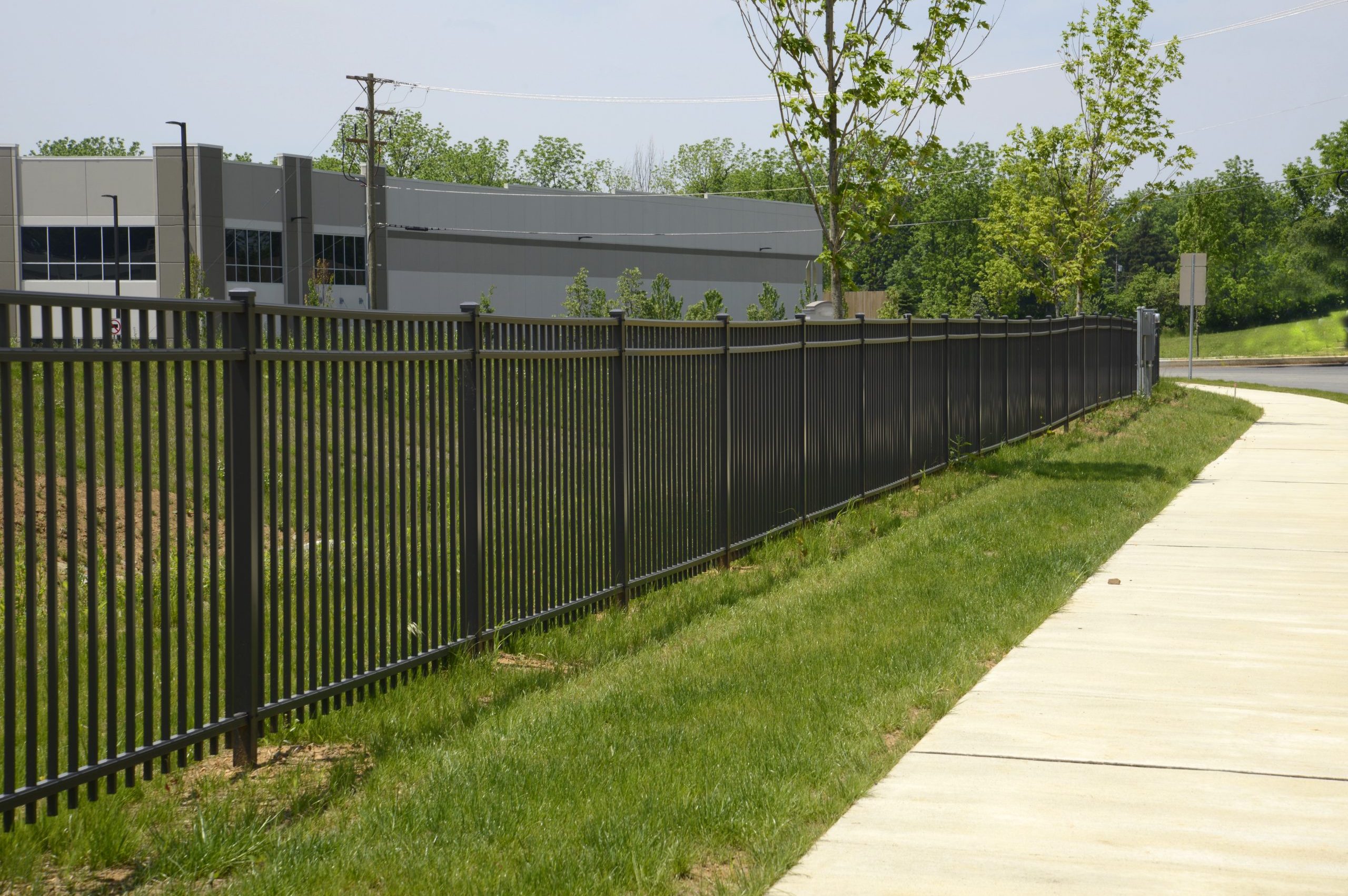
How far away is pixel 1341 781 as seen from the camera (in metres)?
5.26

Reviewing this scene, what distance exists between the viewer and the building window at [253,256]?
68.1 metres

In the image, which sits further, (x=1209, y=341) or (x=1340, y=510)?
(x=1209, y=341)

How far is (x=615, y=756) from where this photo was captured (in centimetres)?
550

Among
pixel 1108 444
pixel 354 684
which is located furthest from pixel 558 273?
pixel 354 684

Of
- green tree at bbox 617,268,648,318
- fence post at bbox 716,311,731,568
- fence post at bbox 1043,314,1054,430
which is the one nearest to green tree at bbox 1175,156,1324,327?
green tree at bbox 617,268,648,318

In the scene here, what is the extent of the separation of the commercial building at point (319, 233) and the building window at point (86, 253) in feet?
0.20

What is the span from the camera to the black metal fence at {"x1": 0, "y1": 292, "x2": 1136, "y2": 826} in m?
4.61

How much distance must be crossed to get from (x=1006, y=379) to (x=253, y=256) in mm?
57439

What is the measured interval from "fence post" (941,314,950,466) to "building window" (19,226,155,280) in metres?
59.1

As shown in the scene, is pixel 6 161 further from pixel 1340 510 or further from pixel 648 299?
pixel 1340 510

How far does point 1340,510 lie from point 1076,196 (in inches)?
852

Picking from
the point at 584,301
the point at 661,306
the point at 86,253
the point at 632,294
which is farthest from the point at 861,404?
the point at 86,253

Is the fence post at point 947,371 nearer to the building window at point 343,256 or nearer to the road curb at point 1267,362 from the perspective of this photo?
the road curb at point 1267,362

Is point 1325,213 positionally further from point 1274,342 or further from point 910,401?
point 910,401
